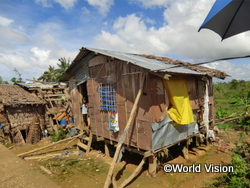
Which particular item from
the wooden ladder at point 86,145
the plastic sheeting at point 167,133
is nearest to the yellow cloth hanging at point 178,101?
the plastic sheeting at point 167,133

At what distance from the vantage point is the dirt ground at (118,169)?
19.4 feet

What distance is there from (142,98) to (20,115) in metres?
10.9

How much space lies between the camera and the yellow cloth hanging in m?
6.30

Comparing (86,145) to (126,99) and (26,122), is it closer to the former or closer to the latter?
(126,99)

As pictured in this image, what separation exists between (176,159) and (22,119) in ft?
37.6

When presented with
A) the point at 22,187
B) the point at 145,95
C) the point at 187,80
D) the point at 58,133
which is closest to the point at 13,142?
the point at 58,133

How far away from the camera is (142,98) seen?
6.10 metres

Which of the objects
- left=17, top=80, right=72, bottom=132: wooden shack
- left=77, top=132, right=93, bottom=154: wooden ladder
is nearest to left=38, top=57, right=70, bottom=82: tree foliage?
left=17, top=80, right=72, bottom=132: wooden shack

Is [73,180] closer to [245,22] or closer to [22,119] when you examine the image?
[245,22]

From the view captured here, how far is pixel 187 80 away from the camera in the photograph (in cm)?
742

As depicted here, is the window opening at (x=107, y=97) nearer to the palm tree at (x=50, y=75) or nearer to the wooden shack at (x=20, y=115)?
the wooden shack at (x=20, y=115)

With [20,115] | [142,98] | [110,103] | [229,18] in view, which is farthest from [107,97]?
[20,115]

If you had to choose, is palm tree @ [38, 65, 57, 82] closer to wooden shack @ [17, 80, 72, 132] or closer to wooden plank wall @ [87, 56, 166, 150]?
wooden shack @ [17, 80, 72, 132]

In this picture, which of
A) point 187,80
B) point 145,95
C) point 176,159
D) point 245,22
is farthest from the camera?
point 176,159
